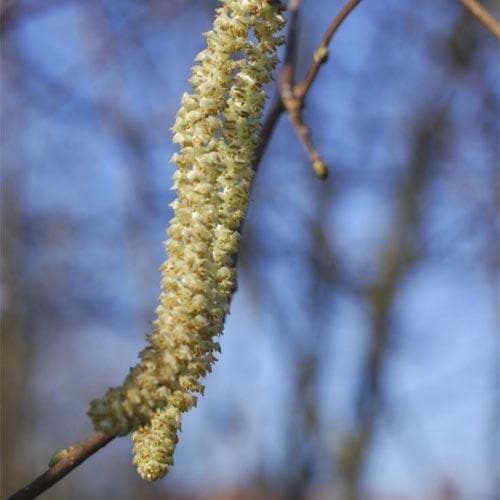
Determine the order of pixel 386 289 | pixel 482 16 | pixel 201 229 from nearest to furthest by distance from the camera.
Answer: pixel 201 229 < pixel 482 16 < pixel 386 289

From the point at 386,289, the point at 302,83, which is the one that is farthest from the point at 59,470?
the point at 386,289

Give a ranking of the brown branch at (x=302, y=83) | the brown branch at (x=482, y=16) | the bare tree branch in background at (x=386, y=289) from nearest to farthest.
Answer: the brown branch at (x=482, y=16), the brown branch at (x=302, y=83), the bare tree branch in background at (x=386, y=289)

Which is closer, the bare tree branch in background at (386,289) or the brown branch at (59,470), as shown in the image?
Result: the brown branch at (59,470)

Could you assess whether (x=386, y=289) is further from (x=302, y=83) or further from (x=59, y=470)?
(x=59, y=470)

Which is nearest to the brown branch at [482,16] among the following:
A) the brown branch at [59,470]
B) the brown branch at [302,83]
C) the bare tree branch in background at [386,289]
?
the brown branch at [302,83]

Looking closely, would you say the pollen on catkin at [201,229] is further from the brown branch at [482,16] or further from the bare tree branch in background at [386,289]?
the bare tree branch in background at [386,289]

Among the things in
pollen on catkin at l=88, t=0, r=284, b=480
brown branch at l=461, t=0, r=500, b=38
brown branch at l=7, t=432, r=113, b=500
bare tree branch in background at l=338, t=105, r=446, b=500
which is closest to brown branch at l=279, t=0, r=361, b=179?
brown branch at l=461, t=0, r=500, b=38

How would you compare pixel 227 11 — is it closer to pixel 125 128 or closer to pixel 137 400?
pixel 137 400

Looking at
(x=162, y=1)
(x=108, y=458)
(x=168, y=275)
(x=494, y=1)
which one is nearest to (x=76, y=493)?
(x=108, y=458)
